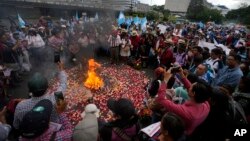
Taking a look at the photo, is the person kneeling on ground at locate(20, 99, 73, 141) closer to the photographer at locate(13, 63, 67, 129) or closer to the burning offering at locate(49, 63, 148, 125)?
the photographer at locate(13, 63, 67, 129)

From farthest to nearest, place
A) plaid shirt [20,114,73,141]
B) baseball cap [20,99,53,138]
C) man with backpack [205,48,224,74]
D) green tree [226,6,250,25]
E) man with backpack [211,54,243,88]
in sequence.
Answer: green tree [226,6,250,25], man with backpack [205,48,224,74], man with backpack [211,54,243,88], plaid shirt [20,114,73,141], baseball cap [20,99,53,138]

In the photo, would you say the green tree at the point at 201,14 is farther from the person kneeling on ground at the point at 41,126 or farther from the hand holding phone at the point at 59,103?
the person kneeling on ground at the point at 41,126

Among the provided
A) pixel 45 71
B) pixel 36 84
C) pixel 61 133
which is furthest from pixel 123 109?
pixel 45 71

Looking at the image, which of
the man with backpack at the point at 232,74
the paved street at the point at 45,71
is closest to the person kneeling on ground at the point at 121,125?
the man with backpack at the point at 232,74

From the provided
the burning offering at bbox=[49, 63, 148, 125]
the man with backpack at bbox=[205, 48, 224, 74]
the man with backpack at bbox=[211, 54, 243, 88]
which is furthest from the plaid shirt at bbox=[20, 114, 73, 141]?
the man with backpack at bbox=[205, 48, 224, 74]

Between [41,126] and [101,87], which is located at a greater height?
[41,126]

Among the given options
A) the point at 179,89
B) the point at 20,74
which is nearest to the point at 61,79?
the point at 179,89

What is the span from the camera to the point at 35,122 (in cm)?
296

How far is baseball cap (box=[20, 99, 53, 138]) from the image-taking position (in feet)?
9.70

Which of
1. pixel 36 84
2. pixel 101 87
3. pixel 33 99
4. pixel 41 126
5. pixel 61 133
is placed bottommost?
pixel 101 87

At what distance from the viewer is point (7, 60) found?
10.2 m

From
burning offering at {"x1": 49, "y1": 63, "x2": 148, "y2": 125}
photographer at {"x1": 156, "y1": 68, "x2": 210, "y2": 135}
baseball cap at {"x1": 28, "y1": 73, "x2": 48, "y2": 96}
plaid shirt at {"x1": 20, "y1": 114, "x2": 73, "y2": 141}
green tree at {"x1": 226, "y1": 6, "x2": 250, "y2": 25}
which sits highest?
green tree at {"x1": 226, "y1": 6, "x2": 250, "y2": 25}

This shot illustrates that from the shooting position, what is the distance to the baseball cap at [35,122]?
2.96m

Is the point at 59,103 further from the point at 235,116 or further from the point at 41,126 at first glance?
the point at 235,116
